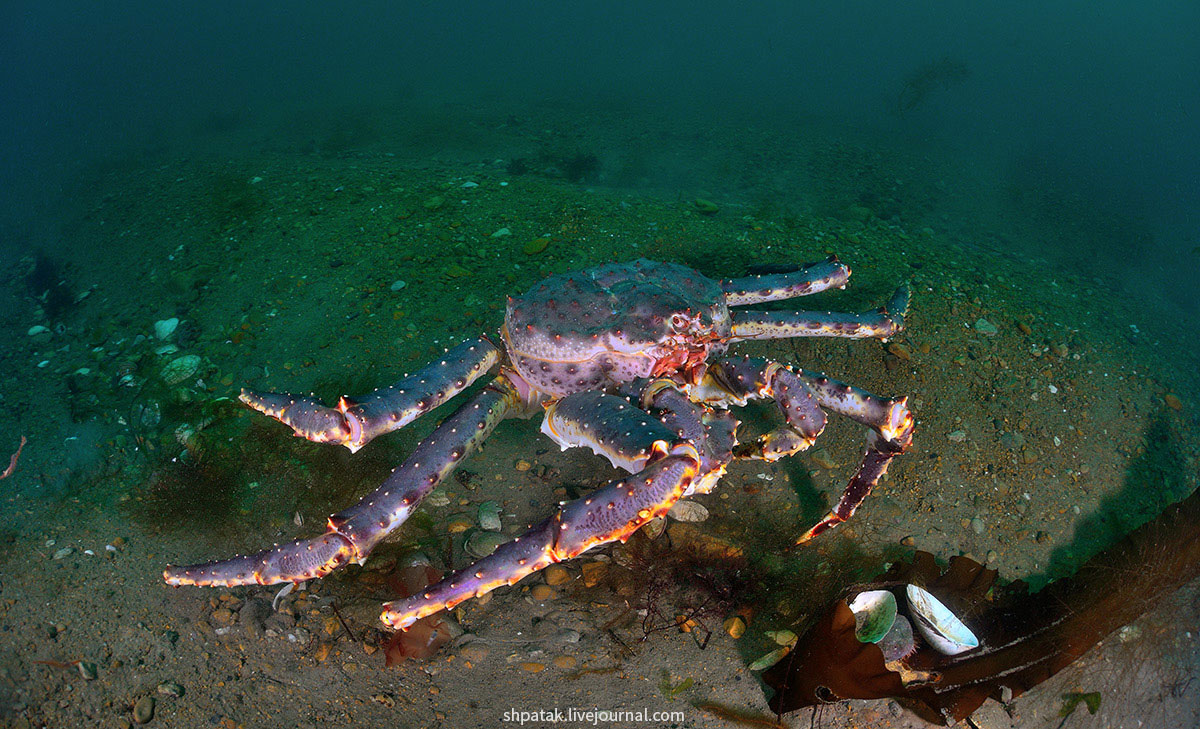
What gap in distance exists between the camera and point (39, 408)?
4.77m

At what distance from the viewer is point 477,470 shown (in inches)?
164

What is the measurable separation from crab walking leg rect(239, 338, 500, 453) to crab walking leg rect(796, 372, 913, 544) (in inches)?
83.1

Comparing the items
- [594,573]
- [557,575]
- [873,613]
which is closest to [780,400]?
[873,613]

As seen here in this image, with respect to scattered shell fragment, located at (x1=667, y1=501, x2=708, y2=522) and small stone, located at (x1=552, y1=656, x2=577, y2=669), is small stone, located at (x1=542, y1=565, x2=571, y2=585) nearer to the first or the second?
small stone, located at (x1=552, y1=656, x2=577, y2=669)

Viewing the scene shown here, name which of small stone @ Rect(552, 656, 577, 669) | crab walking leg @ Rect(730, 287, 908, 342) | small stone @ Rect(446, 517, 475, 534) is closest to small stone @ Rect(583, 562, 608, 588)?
small stone @ Rect(552, 656, 577, 669)

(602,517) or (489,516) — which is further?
(489,516)

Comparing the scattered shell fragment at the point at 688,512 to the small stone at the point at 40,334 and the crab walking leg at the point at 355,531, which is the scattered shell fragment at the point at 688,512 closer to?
the crab walking leg at the point at 355,531

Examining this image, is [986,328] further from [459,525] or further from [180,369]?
[180,369]

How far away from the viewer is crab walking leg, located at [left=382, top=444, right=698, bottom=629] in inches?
107

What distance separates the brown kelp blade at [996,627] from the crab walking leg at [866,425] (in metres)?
0.43

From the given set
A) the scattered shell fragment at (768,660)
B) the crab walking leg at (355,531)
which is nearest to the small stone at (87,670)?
the crab walking leg at (355,531)

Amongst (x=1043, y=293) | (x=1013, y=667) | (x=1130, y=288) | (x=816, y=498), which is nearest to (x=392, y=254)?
(x=816, y=498)

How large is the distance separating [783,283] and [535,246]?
2649 millimetres

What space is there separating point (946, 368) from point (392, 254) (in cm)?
524
